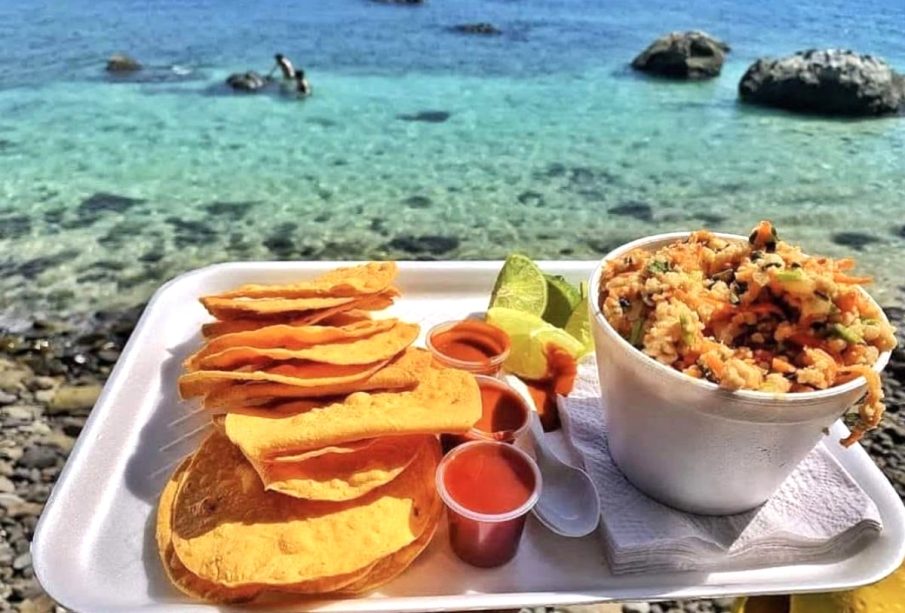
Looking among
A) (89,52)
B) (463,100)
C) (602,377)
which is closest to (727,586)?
(602,377)

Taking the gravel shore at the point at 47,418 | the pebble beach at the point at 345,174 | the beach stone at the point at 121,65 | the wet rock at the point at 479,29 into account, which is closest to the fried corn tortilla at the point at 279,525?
the gravel shore at the point at 47,418

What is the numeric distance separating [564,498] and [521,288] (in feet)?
2.52

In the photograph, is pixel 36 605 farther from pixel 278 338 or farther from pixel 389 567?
pixel 389 567

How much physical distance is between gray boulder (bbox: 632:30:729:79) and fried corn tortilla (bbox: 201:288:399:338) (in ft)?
40.8

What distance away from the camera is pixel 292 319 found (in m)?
1.92

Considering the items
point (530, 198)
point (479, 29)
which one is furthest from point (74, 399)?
point (479, 29)

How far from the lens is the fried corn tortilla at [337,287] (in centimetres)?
200

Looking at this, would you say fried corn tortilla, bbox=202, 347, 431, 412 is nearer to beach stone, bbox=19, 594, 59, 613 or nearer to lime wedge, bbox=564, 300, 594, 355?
lime wedge, bbox=564, 300, 594, 355

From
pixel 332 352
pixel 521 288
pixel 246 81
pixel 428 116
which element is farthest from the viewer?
pixel 246 81

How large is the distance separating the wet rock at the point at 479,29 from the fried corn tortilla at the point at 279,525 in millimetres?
15687

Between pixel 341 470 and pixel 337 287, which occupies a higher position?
pixel 337 287

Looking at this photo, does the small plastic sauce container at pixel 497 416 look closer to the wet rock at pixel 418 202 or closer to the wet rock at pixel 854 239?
the wet rock at pixel 418 202

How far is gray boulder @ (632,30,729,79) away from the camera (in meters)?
13.0

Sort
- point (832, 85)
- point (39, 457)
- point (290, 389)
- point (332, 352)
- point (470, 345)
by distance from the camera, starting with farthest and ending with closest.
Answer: point (832, 85) < point (39, 457) < point (470, 345) < point (332, 352) < point (290, 389)
